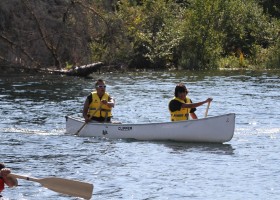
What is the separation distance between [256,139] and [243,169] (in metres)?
4.62

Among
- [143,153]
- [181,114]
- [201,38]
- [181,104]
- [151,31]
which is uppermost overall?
[151,31]

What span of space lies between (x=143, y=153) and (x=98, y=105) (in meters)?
2.50

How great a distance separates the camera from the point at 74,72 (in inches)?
1811

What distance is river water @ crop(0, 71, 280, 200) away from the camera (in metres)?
15.7

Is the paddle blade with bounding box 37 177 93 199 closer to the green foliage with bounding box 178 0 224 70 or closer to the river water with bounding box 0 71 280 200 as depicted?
the river water with bounding box 0 71 280 200

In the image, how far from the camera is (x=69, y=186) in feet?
43.0

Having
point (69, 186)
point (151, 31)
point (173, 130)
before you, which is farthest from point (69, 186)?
point (151, 31)

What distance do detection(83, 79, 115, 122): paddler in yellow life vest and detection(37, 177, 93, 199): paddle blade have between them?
817cm

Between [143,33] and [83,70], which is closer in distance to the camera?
[83,70]

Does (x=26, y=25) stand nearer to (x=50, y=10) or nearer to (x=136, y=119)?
(x=50, y=10)

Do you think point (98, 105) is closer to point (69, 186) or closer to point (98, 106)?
point (98, 106)

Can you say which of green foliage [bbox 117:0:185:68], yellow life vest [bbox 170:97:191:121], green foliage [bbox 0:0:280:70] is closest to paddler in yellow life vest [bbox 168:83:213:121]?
yellow life vest [bbox 170:97:191:121]

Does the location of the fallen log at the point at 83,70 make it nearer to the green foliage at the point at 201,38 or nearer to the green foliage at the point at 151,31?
the green foliage at the point at 151,31

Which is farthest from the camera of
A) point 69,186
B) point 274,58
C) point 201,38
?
point 274,58
